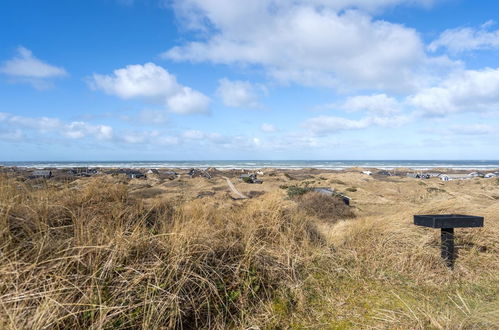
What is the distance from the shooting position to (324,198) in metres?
14.6

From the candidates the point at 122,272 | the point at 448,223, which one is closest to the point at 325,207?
the point at 448,223

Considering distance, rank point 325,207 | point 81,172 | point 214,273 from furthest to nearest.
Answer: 1. point 325,207
2. point 81,172
3. point 214,273

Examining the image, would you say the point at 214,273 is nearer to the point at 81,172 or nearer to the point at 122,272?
the point at 122,272

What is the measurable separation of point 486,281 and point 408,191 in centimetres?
2107

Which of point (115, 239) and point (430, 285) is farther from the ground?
point (115, 239)

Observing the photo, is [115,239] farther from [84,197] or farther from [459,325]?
[459,325]

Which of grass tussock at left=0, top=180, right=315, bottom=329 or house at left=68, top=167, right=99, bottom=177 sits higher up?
house at left=68, top=167, right=99, bottom=177

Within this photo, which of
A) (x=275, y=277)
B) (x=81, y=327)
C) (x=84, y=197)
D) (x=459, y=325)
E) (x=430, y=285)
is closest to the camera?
(x=81, y=327)

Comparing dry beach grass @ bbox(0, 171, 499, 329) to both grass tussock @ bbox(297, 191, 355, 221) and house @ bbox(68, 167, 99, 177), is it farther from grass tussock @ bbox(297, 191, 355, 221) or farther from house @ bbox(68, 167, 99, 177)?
grass tussock @ bbox(297, 191, 355, 221)

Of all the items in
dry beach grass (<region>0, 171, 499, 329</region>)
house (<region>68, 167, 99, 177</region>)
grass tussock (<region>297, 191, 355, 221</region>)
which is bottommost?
grass tussock (<region>297, 191, 355, 221</region>)

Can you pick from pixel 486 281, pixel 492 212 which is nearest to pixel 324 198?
pixel 492 212

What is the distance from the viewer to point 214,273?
3836 mm

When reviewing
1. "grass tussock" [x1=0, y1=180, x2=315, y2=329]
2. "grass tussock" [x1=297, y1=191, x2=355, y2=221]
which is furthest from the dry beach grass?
"grass tussock" [x1=297, y1=191, x2=355, y2=221]

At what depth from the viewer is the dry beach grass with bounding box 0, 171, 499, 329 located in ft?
9.58
